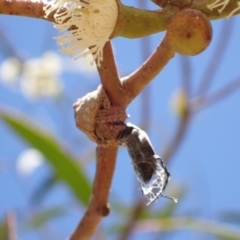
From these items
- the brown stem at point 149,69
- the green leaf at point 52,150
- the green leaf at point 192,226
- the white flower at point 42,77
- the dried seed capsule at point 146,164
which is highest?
the white flower at point 42,77

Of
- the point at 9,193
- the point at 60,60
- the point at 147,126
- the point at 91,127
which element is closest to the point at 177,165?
the point at 9,193

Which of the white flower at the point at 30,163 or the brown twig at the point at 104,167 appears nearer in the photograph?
the brown twig at the point at 104,167

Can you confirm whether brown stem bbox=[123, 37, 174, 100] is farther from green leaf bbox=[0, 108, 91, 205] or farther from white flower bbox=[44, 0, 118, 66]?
green leaf bbox=[0, 108, 91, 205]

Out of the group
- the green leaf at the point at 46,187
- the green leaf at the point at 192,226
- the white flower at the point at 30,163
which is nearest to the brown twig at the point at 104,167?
the green leaf at the point at 192,226

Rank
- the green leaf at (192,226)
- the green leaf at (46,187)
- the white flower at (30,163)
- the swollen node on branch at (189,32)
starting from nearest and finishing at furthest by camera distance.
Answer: the swollen node on branch at (189,32), the green leaf at (192,226), the green leaf at (46,187), the white flower at (30,163)

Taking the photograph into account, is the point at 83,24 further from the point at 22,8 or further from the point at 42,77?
the point at 42,77

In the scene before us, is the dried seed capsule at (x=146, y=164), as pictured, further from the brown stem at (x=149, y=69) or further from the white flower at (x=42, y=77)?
the white flower at (x=42, y=77)

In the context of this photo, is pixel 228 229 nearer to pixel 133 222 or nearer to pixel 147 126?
pixel 133 222
